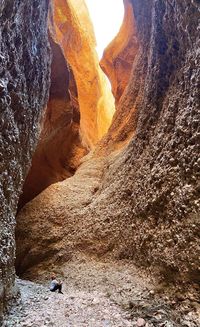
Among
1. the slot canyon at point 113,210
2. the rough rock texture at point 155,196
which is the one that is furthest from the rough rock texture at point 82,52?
the slot canyon at point 113,210

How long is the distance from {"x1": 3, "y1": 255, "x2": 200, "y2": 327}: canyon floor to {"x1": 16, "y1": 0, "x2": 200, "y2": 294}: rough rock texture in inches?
12.8

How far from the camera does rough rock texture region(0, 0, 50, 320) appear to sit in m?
3.94

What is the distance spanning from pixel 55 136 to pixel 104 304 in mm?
8005

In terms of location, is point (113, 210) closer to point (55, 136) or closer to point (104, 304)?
point (104, 304)

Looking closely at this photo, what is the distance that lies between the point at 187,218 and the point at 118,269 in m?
1.79

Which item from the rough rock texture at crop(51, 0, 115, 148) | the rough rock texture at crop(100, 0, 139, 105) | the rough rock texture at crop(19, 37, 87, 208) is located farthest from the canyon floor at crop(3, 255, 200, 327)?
the rough rock texture at crop(51, 0, 115, 148)

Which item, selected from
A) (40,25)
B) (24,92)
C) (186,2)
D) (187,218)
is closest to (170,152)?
(187,218)

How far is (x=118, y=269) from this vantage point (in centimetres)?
494

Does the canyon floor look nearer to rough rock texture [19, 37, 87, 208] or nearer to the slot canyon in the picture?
the slot canyon

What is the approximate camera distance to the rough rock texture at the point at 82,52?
1795 cm

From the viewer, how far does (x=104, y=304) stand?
4070mm

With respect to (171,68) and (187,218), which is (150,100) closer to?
(171,68)

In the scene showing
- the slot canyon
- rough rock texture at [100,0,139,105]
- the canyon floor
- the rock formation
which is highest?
rough rock texture at [100,0,139,105]

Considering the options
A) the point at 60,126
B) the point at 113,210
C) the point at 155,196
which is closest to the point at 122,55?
the point at 60,126
